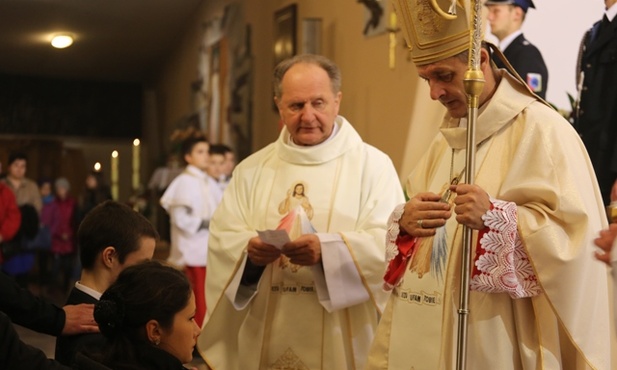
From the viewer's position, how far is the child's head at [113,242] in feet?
11.0

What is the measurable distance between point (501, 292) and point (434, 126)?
2.52 meters

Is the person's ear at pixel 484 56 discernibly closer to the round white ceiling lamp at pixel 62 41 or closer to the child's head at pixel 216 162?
the child's head at pixel 216 162

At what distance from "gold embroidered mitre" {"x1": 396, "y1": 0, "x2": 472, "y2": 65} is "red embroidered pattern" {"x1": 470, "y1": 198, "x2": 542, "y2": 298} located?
20.3 inches

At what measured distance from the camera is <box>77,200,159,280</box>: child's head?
336cm

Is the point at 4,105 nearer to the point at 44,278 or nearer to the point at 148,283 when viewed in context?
the point at 44,278

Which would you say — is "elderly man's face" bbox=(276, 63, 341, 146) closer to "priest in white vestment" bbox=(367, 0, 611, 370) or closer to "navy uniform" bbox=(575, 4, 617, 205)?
"priest in white vestment" bbox=(367, 0, 611, 370)

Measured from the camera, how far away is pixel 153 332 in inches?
106

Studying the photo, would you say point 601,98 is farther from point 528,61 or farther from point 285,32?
point 285,32

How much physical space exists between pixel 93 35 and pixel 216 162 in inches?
304

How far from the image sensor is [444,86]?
314 centimetres

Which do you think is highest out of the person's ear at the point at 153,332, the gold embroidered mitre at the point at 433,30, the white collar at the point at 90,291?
the gold embroidered mitre at the point at 433,30

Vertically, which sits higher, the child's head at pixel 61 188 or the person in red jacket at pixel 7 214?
the child's head at pixel 61 188

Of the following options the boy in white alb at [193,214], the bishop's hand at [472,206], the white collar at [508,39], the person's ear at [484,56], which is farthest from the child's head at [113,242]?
the boy in white alb at [193,214]

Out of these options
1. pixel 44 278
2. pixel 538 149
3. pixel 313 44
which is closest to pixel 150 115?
pixel 44 278
